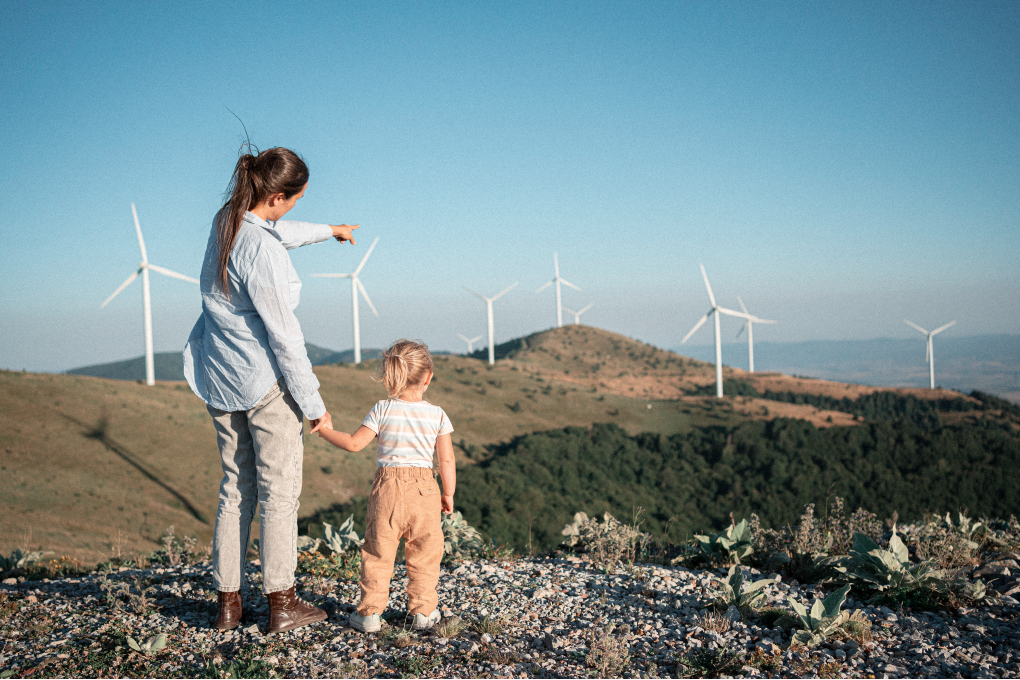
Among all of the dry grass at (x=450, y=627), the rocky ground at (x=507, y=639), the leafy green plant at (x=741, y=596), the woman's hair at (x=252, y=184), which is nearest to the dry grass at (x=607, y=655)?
the rocky ground at (x=507, y=639)

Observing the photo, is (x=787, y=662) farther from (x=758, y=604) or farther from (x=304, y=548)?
(x=304, y=548)

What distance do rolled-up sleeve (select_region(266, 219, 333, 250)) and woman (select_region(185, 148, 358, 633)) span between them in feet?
0.32

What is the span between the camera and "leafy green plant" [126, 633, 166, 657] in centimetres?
363

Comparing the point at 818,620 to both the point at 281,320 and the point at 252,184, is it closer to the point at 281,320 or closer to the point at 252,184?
the point at 281,320

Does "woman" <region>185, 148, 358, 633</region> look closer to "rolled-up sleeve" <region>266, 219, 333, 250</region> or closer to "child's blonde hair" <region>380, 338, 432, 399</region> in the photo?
"rolled-up sleeve" <region>266, 219, 333, 250</region>

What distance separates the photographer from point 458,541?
6.30 m

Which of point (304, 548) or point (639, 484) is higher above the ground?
point (304, 548)

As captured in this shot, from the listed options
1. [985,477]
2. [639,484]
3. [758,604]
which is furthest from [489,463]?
[758,604]

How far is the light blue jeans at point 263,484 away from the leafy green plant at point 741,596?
10.5 ft

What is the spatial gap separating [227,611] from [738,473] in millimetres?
54190

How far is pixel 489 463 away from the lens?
158ft

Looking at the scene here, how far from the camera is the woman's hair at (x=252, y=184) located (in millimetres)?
3734

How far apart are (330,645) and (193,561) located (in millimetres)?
3653

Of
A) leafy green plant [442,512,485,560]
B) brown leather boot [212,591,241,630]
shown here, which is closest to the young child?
brown leather boot [212,591,241,630]
